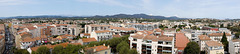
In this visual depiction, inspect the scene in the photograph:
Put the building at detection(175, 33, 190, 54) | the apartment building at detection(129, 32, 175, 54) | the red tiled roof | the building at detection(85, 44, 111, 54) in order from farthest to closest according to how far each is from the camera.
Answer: the red tiled roof, the building at detection(175, 33, 190, 54), the apartment building at detection(129, 32, 175, 54), the building at detection(85, 44, 111, 54)

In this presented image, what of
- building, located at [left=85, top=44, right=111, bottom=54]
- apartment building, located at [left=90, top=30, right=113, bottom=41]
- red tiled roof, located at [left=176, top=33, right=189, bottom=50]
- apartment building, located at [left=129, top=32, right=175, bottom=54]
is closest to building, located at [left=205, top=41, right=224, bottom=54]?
red tiled roof, located at [left=176, top=33, right=189, bottom=50]

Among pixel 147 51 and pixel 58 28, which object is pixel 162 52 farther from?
pixel 58 28

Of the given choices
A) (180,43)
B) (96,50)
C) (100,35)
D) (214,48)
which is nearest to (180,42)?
(180,43)

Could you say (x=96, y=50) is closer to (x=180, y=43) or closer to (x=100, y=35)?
(x=100, y=35)

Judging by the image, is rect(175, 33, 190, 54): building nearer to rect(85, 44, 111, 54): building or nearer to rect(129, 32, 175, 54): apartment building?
rect(129, 32, 175, 54): apartment building

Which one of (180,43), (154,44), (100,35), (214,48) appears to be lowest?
(214,48)

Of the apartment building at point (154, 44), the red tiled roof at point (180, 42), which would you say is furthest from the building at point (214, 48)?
the apartment building at point (154, 44)

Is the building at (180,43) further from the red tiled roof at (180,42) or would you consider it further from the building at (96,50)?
the building at (96,50)

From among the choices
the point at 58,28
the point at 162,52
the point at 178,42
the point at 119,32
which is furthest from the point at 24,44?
the point at 178,42
